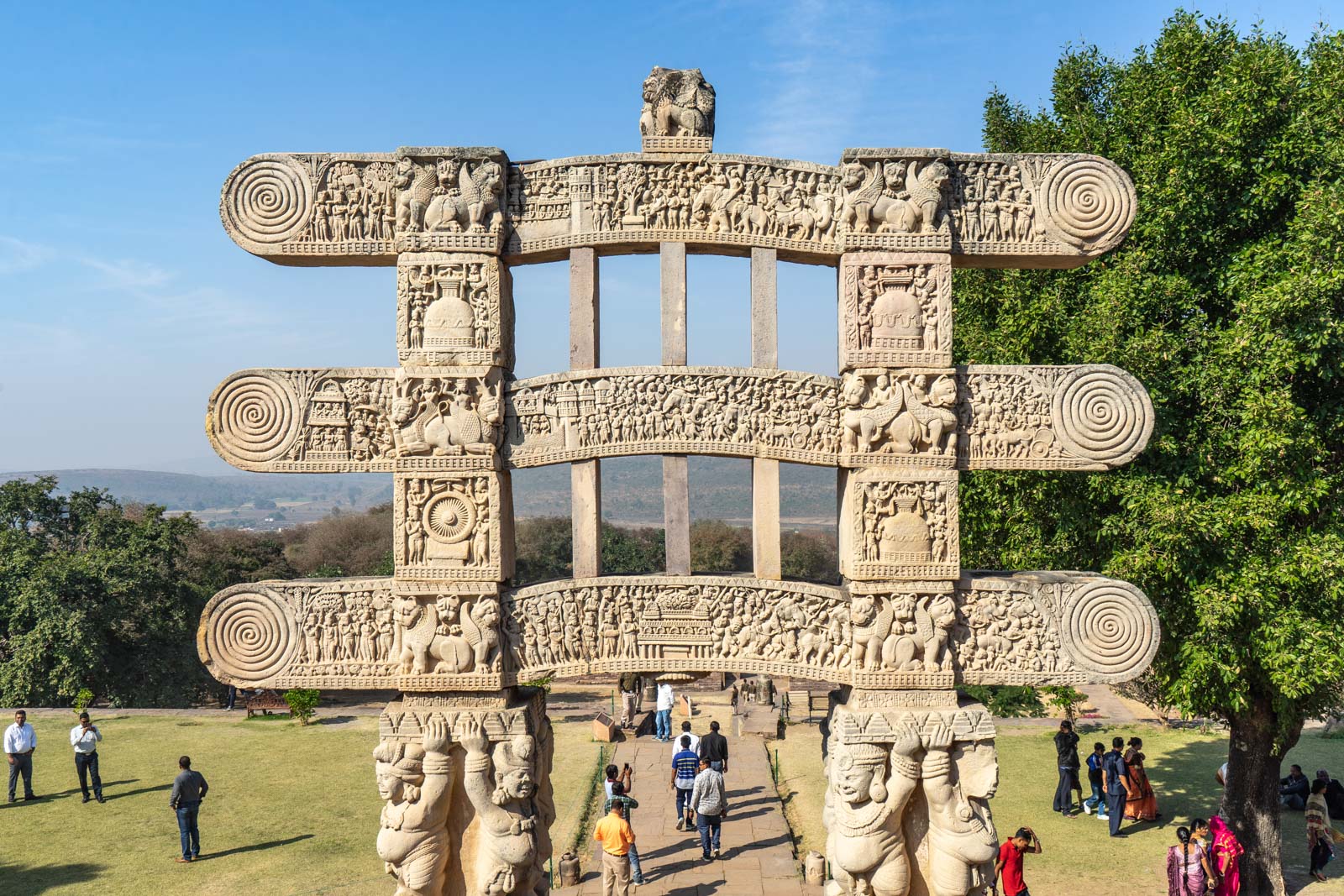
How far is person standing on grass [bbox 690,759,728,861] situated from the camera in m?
9.90

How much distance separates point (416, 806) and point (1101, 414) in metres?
5.21

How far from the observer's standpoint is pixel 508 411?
Answer: 609 centimetres

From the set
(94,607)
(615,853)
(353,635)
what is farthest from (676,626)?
(94,607)

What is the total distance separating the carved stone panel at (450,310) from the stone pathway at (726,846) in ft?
20.2

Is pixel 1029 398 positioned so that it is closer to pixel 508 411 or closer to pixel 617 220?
pixel 617 220

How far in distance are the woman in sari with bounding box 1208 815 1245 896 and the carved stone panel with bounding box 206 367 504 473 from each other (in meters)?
7.28

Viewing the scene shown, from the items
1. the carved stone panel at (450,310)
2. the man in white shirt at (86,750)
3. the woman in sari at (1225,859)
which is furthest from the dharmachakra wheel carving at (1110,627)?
the man in white shirt at (86,750)

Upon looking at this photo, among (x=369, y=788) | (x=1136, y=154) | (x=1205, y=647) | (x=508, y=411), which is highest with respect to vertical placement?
(x=1136, y=154)

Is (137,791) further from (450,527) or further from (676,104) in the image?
(676,104)

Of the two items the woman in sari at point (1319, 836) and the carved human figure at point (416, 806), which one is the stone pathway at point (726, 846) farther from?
the woman in sari at point (1319, 836)

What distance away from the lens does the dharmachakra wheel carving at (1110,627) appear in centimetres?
595

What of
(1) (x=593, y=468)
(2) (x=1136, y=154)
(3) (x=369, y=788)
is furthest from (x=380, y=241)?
(3) (x=369, y=788)

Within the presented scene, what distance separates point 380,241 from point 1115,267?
6788 mm

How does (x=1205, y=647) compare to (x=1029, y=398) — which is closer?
(x=1029, y=398)
